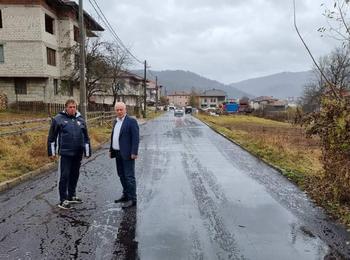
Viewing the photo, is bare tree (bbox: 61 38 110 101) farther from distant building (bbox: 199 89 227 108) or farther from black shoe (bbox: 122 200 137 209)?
distant building (bbox: 199 89 227 108)

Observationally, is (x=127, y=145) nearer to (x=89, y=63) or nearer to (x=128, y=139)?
(x=128, y=139)

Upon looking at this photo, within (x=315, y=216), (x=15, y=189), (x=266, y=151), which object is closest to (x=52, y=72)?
(x=266, y=151)

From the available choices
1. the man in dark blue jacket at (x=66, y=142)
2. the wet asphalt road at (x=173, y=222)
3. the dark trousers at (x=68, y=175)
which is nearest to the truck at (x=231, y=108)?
the wet asphalt road at (x=173, y=222)

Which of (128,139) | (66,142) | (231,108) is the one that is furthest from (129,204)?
(231,108)

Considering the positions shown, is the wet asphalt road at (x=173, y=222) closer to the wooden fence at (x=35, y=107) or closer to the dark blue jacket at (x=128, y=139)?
the dark blue jacket at (x=128, y=139)

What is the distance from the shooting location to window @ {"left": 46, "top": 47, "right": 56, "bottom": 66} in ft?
129

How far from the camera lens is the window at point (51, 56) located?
39356 mm

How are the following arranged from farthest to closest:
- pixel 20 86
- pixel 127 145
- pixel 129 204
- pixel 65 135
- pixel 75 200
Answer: pixel 20 86 < pixel 75 200 < pixel 127 145 < pixel 129 204 < pixel 65 135

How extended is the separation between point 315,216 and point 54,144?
4.57 metres

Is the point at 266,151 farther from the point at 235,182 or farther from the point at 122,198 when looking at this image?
the point at 122,198

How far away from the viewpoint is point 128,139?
7367 millimetres

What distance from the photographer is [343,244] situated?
537cm

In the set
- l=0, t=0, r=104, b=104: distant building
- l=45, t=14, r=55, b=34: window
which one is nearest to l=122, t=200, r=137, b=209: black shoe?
l=0, t=0, r=104, b=104: distant building

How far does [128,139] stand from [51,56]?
35.5 m
